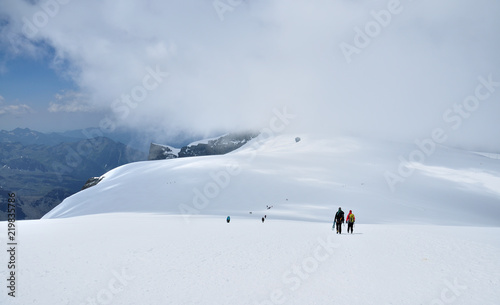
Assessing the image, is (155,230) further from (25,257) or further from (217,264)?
(217,264)

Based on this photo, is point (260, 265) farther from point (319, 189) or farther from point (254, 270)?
point (319, 189)

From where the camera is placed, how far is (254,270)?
31.7 feet

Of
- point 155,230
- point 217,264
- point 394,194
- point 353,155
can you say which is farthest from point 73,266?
point 353,155

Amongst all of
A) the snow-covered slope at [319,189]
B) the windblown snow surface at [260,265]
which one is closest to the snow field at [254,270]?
the windblown snow surface at [260,265]

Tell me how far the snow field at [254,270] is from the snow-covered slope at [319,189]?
15.8m

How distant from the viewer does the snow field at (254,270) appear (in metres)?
7.75

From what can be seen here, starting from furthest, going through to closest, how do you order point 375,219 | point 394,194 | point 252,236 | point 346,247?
1. point 394,194
2. point 375,219
3. point 252,236
4. point 346,247

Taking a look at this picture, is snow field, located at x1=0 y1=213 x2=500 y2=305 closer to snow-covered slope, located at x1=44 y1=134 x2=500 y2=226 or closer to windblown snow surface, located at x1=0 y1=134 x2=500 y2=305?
windblown snow surface, located at x1=0 y1=134 x2=500 y2=305

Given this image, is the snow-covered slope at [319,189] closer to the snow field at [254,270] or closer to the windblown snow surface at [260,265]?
the windblown snow surface at [260,265]

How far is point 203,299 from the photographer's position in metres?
7.58

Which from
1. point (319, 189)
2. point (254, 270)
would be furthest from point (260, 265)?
point (319, 189)

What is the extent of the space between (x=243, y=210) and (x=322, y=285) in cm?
2435

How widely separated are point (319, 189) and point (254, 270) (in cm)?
3029

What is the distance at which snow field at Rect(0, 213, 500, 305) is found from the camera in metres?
7.75
